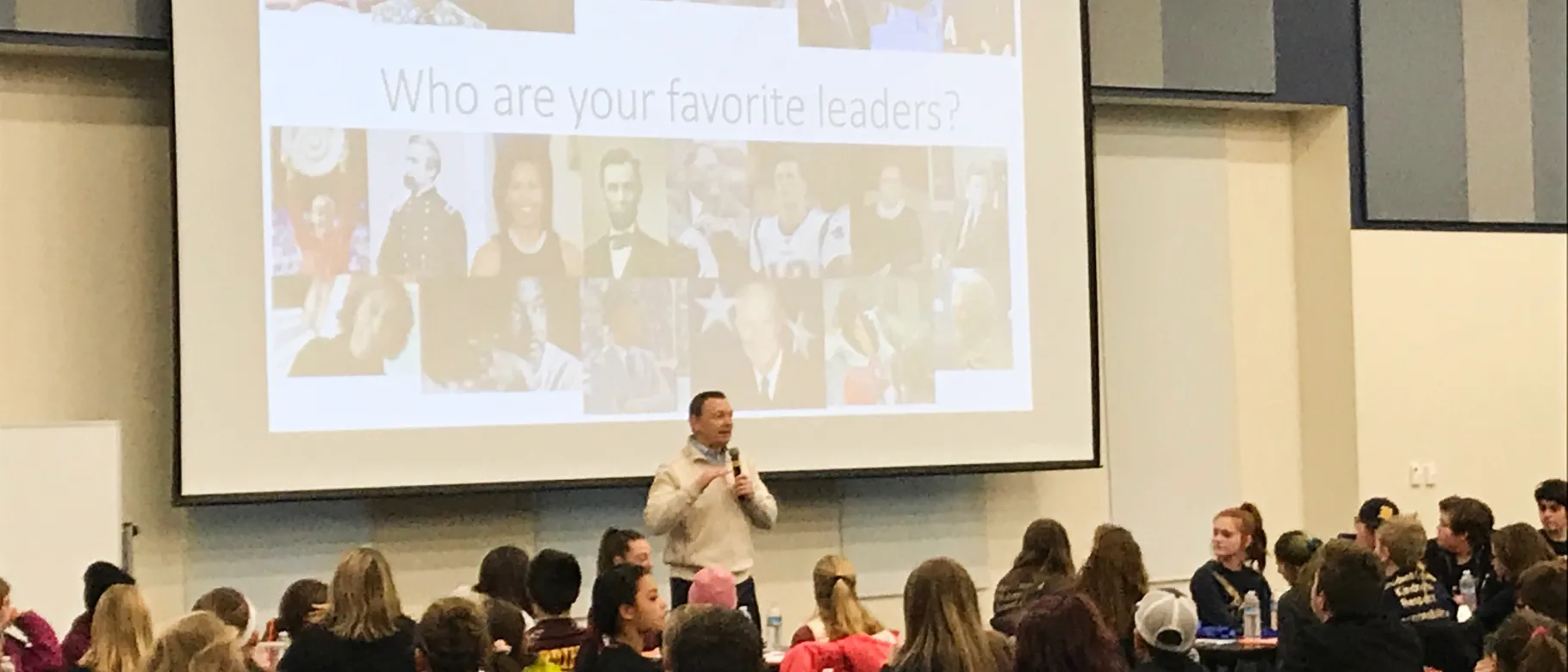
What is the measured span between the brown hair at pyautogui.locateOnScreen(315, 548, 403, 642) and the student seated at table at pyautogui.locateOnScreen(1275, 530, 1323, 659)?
81.5 inches

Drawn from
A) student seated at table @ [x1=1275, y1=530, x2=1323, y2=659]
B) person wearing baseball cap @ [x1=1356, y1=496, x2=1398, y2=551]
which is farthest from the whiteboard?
person wearing baseball cap @ [x1=1356, y1=496, x2=1398, y2=551]

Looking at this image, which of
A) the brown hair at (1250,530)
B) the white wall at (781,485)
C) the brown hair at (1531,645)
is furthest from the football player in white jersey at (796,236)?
the brown hair at (1531,645)

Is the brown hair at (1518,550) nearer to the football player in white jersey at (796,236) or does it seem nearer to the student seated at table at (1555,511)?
the student seated at table at (1555,511)

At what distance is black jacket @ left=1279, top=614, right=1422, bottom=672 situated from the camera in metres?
3.73

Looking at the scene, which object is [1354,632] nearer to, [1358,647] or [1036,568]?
[1358,647]

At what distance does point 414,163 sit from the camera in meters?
6.46

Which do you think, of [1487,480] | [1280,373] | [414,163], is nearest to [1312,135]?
[1280,373]

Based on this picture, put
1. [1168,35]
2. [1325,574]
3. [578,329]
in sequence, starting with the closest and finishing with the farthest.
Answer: [1325,574]
[578,329]
[1168,35]

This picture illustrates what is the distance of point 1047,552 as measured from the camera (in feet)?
15.7

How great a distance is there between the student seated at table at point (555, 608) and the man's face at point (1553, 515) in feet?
12.4

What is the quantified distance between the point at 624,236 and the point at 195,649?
3.79m

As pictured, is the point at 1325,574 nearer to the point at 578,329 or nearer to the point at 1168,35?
the point at 578,329

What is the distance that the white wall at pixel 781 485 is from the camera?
6.38 meters

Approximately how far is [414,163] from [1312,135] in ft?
15.5
